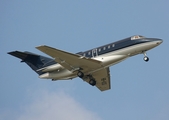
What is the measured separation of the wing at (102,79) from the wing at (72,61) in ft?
8.82

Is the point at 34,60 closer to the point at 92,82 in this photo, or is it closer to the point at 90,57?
the point at 92,82

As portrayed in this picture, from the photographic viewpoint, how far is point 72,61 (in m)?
34.9

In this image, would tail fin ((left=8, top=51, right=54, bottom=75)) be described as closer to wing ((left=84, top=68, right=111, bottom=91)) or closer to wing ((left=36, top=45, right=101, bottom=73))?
wing ((left=36, top=45, right=101, bottom=73))

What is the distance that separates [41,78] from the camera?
3816cm

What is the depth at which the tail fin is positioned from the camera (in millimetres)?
38334

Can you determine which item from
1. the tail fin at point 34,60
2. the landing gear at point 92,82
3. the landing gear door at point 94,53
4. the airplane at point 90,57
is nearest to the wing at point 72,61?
the airplane at point 90,57

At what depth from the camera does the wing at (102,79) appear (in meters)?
38.6

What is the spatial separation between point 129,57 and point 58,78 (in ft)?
25.5

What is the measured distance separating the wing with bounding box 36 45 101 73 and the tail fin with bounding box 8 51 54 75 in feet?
11.0

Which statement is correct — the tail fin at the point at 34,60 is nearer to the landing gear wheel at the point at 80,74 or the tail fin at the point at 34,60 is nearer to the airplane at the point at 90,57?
the airplane at the point at 90,57

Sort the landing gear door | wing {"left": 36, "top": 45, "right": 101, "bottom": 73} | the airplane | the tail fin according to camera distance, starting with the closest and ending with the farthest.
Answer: wing {"left": 36, "top": 45, "right": 101, "bottom": 73} < the airplane < the landing gear door < the tail fin

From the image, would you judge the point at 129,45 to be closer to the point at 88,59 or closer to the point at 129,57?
the point at 129,57

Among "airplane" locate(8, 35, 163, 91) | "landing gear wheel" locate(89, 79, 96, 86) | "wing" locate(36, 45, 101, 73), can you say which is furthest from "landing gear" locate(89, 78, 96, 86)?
"wing" locate(36, 45, 101, 73)

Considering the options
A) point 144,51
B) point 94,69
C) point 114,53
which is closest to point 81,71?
point 94,69
